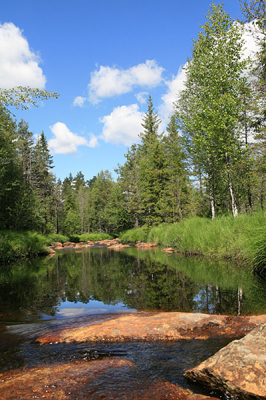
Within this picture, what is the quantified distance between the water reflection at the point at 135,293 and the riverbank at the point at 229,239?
31.4 inches

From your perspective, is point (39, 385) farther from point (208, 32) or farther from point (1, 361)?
point (208, 32)

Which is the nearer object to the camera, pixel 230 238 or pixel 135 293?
pixel 135 293

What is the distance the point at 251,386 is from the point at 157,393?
97 centimetres

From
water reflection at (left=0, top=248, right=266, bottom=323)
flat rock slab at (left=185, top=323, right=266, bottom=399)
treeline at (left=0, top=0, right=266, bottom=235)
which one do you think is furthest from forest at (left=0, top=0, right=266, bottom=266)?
flat rock slab at (left=185, top=323, right=266, bottom=399)

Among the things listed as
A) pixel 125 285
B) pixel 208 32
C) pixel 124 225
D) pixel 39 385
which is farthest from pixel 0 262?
pixel 124 225

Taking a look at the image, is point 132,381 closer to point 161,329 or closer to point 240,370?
point 240,370

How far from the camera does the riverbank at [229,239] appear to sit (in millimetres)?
9805

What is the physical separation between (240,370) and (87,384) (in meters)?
1.70

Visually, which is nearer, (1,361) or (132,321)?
(1,361)

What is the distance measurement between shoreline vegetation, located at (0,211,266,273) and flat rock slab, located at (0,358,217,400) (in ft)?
24.6

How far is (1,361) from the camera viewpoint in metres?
3.82

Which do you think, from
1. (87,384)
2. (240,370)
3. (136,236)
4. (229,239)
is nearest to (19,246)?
(229,239)

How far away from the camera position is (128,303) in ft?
24.3

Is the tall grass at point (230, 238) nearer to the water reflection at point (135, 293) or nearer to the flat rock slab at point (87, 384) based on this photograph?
the water reflection at point (135, 293)
